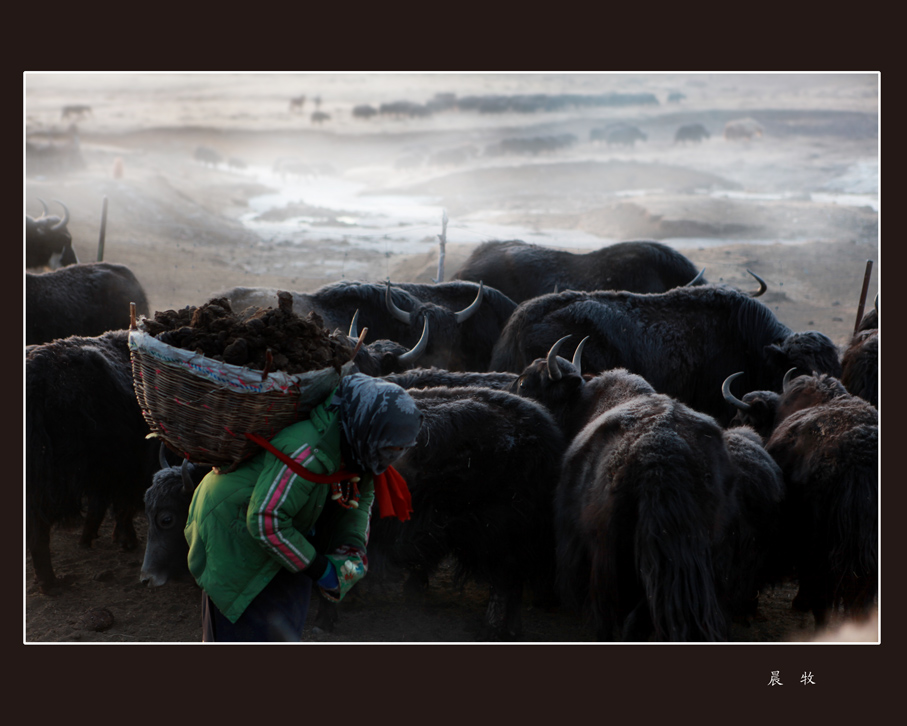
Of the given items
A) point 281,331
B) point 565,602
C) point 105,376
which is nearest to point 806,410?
point 565,602

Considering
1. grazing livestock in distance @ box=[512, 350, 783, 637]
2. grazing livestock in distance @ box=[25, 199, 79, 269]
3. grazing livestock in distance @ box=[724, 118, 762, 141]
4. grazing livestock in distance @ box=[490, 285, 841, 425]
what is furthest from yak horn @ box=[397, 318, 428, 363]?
grazing livestock in distance @ box=[724, 118, 762, 141]

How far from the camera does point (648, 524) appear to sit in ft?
9.70

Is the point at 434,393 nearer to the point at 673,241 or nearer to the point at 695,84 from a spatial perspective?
the point at 695,84

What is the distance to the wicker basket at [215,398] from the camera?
2047 mm

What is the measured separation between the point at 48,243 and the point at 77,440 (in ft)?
21.7

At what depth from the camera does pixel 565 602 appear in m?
3.55

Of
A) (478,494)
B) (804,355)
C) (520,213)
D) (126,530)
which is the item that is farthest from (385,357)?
(520,213)

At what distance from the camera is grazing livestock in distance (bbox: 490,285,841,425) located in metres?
5.77

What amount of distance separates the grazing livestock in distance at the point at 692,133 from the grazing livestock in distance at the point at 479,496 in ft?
32.6

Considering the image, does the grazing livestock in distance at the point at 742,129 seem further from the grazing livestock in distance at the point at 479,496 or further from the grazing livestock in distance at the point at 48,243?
Answer: the grazing livestock in distance at the point at 48,243

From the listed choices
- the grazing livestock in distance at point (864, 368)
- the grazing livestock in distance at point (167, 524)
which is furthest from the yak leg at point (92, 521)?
the grazing livestock in distance at point (864, 368)

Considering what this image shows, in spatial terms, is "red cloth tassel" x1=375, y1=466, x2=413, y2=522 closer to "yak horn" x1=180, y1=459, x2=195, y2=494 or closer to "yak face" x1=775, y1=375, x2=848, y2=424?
"yak horn" x1=180, y1=459, x2=195, y2=494

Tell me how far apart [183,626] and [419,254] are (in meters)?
10.5

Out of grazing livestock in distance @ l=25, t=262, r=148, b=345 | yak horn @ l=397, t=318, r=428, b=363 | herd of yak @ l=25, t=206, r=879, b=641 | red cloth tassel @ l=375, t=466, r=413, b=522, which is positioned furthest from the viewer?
grazing livestock in distance @ l=25, t=262, r=148, b=345
